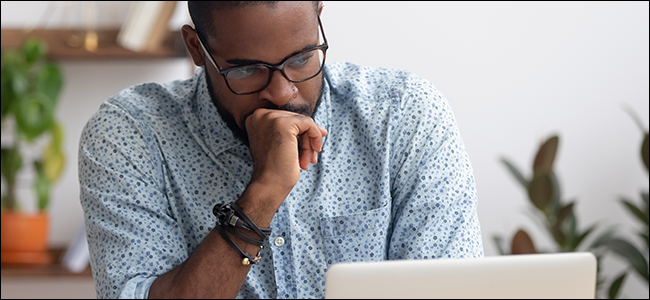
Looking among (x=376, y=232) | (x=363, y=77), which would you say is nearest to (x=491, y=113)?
(x=363, y=77)

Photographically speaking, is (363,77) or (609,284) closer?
(363,77)

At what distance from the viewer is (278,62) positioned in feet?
3.59

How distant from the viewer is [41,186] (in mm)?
1996

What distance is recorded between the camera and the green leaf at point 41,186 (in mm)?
1994

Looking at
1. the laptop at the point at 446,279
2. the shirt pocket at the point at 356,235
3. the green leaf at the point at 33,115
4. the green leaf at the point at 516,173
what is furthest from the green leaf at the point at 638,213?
the green leaf at the point at 33,115

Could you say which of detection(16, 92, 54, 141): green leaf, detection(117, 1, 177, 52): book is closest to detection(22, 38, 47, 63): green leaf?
detection(16, 92, 54, 141): green leaf

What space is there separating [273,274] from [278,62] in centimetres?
Result: 41

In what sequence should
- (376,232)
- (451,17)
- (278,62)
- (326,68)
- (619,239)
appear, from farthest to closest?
1. (451,17)
2. (619,239)
3. (326,68)
4. (376,232)
5. (278,62)

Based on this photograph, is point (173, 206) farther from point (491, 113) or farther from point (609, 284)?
point (609, 284)

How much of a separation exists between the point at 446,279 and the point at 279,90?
23.3 inches

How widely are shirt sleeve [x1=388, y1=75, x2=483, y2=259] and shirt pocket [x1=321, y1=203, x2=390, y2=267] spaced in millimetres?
26

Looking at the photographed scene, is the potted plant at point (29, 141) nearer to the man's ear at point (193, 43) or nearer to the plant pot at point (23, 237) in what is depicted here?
the plant pot at point (23, 237)

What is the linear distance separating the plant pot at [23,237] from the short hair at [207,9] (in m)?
1.16

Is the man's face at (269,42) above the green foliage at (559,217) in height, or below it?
above
